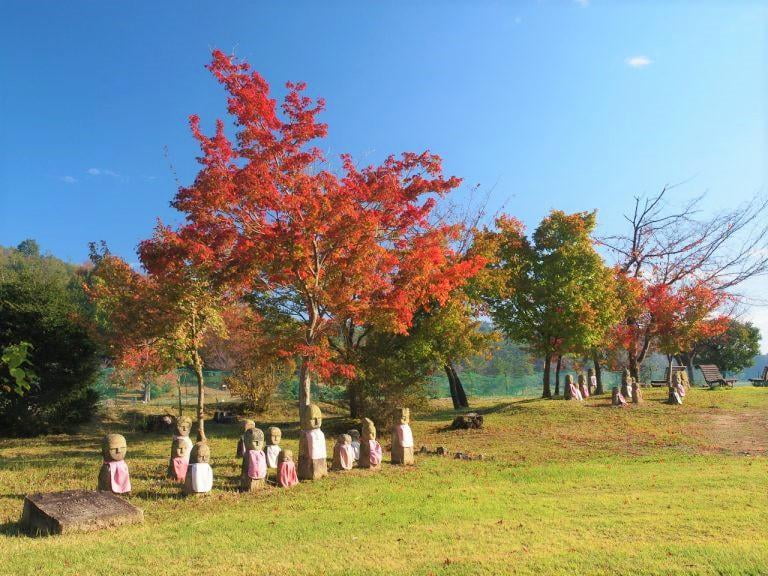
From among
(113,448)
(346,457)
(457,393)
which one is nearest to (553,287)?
(457,393)

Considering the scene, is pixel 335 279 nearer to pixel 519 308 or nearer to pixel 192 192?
pixel 192 192

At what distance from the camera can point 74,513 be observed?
22.1ft

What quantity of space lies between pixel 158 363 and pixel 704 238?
23938 mm

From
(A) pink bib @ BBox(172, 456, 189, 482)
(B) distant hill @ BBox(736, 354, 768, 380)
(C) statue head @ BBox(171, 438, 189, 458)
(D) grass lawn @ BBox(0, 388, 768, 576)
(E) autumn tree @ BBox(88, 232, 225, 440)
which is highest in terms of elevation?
(E) autumn tree @ BBox(88, 232, 225, 440)

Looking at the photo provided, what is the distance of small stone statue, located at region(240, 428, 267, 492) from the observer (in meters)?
9.02

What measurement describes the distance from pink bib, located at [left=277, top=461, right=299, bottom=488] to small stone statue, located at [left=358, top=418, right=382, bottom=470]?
6.01ft

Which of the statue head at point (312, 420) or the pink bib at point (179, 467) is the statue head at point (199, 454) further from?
the statue head at point (312, 420)

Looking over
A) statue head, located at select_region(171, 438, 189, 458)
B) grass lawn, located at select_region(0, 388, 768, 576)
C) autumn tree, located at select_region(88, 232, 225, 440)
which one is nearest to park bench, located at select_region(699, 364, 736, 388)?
grass lawn, located at select_region(0, 388, 768, 576)

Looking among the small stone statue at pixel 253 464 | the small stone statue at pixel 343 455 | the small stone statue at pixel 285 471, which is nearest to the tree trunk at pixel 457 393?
the small stone statue at pixel 343 455

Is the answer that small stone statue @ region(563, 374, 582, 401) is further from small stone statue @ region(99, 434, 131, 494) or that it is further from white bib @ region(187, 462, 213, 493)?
small stone statue @ region(99, 434, 131, 494)

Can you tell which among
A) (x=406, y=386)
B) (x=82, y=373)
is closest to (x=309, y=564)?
(x=406, y=386)

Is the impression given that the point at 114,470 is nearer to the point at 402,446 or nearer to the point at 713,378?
the point at 402,446

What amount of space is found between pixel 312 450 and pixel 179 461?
7.77 feet

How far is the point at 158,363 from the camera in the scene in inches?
580
